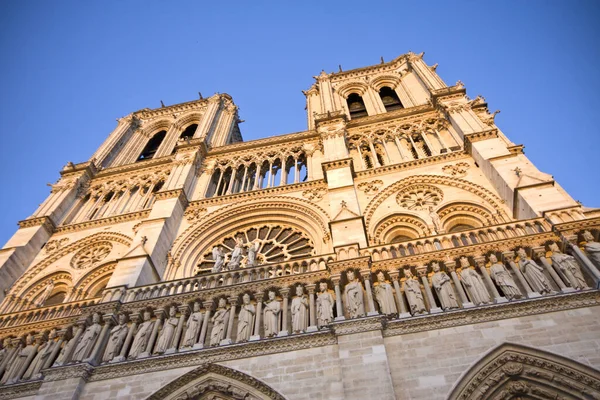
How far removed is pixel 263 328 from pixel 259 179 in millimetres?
8615

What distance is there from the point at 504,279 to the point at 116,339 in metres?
7.44

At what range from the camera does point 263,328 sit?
891 centimetres

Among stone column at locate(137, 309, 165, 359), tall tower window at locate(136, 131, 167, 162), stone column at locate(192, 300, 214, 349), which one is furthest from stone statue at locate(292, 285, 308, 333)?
tall tower window at locate(136, 131, 167, 162)

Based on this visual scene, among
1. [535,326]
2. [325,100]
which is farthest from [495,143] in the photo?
[325,100]

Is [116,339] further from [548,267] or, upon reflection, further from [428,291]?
[548,267]

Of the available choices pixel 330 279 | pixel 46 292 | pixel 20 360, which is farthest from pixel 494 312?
pixel 46 292

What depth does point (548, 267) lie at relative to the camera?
8633mm

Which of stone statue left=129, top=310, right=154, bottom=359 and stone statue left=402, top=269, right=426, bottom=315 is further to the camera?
stone statue left=129, top=310, right=154, bottom=359

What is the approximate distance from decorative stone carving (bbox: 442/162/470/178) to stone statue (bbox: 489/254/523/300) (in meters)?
5.25

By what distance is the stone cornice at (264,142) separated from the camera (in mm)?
18516

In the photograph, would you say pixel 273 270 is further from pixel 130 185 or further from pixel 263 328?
pixel 130 185

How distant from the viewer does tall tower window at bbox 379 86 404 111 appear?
21.7m

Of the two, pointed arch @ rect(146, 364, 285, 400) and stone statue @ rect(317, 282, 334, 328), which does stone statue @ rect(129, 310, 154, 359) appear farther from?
stone statue @ rect(317, 282, 334, 328)

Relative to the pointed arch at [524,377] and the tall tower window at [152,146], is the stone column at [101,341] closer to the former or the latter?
the pointed arch at [524,377]
